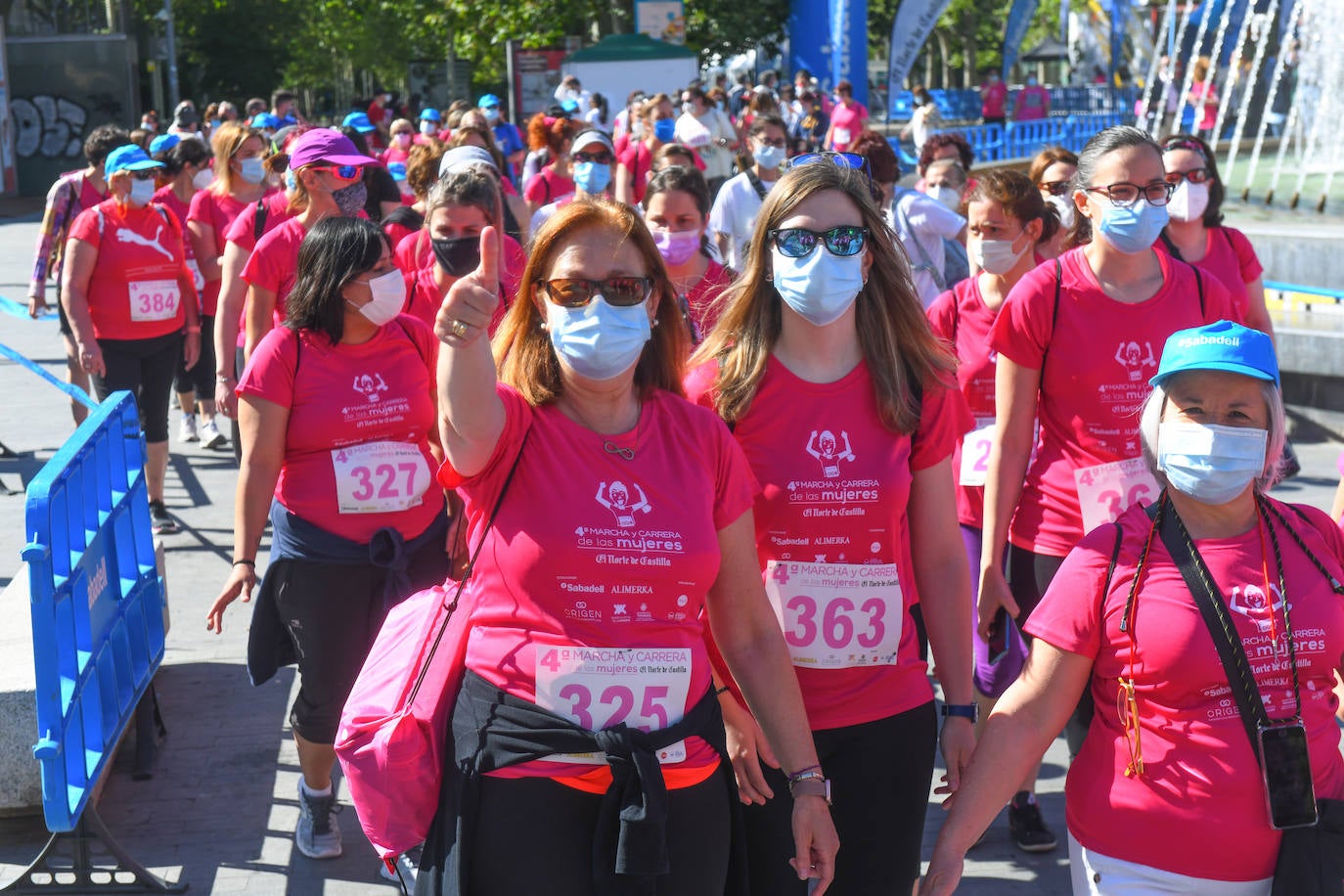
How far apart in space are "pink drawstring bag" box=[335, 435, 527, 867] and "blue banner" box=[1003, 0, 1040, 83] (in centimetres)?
4043

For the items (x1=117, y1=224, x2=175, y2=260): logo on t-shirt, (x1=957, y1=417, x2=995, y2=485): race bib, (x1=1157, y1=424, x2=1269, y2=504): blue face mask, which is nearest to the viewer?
(x1=1157, y1=424, x2=1269, y2=504): blue face mask

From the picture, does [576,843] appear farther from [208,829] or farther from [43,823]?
[43,823]

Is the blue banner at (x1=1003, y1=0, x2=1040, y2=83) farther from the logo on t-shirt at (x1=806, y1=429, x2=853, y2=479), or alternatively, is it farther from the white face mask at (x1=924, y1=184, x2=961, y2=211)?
the logo on t-shirt at (x1=806, y1=429, x2=853, y2=479)

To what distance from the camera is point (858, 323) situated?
347cm

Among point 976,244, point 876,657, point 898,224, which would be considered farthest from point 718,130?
point 876,657

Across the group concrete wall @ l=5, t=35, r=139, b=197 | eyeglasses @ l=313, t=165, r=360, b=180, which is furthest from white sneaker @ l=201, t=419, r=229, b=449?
concrete wall @ l=5, t=35, r=139, b=197

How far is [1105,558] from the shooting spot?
2.92m

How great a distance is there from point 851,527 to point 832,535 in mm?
42

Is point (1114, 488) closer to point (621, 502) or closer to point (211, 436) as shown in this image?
point (621, 502)

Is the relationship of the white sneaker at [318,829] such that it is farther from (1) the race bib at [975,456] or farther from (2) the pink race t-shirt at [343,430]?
(1) the race bib at [975,456]

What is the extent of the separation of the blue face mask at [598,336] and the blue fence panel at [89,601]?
6.81ft

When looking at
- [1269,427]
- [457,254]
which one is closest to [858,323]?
[1269,427]

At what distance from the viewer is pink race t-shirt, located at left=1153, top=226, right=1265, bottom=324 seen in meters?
5.78

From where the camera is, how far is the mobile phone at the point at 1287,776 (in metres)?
2.74
